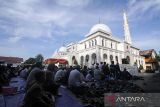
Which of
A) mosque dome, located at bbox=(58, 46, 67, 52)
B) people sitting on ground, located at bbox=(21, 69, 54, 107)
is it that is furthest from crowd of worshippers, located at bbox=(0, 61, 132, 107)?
mosque dome, located at bbox=(58, 46, 67, 52)

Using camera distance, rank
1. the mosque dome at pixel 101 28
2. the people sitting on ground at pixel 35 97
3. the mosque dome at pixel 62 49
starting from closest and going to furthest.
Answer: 1. the people sitting on ground at pixel 35 97
2. the mosque dome at pixel 101 28
3. the mosque dome at pixel 62 49

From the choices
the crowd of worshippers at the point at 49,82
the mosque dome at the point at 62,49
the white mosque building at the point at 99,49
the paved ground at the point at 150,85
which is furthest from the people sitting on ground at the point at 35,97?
the mosque dome at the point at 62,49

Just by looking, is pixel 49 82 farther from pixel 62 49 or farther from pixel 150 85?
pixel 62 49

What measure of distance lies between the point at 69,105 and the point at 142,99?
9.99ft

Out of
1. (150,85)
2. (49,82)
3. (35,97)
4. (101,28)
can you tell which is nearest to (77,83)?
(49,82)

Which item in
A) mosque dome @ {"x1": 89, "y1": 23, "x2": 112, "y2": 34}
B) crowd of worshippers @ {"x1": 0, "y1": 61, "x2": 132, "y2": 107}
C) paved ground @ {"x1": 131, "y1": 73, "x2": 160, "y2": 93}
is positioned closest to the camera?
crowd of worshippers @ {"x1": 0, "y1": 61, "x2": 132, "y2": 107}

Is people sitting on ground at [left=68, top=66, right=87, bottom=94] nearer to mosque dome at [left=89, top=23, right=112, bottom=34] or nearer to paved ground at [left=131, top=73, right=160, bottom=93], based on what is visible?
paved ground at [left=131, top=73, right=160, bottom=93]

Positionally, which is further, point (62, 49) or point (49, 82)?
point (62, 49)

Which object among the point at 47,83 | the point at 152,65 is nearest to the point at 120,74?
the point at 47,83

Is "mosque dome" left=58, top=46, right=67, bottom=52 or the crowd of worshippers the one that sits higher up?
"mosque dome" left=58, top=46, right=67, bottom=52

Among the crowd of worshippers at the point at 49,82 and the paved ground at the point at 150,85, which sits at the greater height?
the crowd of worshippers at the point at 49,82

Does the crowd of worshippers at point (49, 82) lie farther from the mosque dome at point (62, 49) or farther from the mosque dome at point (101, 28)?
the mosque dome at point (62, 49)

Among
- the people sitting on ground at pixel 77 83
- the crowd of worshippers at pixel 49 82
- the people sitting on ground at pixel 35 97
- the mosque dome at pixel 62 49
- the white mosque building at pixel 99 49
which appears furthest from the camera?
the mosque dome at pixel 62 49

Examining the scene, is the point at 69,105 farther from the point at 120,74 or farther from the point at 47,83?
the point at 120,74
